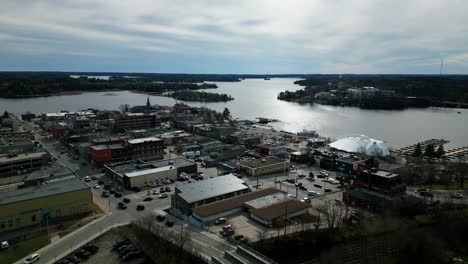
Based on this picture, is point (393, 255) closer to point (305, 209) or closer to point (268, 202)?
point (305, 209)

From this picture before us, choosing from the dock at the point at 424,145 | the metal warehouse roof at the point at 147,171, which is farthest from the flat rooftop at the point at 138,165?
the dock at the point at 424,145

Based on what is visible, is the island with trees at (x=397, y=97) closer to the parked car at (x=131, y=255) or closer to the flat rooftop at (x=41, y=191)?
the flat rooftop at (x=41, y=191)

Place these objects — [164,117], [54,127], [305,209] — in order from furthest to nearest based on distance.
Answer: [164,117], [54,127], [305,209]

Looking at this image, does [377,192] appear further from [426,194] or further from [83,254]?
[83,254]

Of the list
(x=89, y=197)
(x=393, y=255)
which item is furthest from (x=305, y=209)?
(x=89, y=197)

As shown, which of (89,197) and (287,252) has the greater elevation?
(89,197)

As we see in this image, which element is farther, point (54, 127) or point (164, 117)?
point (164, 117)

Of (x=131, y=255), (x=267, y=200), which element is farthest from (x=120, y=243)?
(x=267, y=200)
